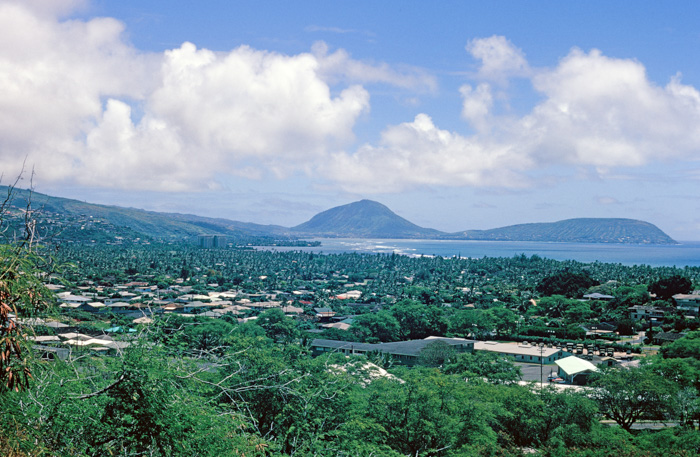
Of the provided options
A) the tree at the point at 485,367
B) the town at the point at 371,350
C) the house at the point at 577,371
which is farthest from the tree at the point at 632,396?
the house at the point at 577,371

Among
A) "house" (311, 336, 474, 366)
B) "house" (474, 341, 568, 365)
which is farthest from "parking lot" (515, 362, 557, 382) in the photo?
"house" (311, 336, 474, 366)

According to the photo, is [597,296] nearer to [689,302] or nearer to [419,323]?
[689,302]

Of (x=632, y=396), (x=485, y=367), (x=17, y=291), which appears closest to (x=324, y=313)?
(x=485, y=367)

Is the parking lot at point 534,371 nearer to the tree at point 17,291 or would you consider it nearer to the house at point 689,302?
the house at point 689,302

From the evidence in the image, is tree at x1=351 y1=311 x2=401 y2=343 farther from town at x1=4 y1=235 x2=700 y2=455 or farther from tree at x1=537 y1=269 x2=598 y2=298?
tree at x1=537 y1=269 x2=598 y2=298

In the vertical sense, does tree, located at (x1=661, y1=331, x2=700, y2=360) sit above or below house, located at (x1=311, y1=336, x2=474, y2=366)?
above

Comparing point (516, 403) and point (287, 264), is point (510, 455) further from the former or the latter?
point (287, 264)
